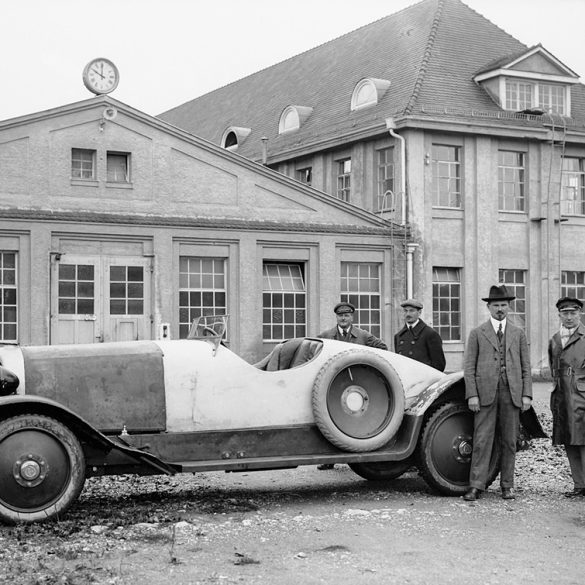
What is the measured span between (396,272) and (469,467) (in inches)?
699

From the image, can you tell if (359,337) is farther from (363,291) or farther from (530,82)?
(530,82)

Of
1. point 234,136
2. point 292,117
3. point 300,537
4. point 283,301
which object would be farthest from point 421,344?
point 234,136

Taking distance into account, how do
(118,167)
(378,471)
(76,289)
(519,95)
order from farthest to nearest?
(519,95) → (118,167) → (76,289) → (378,471)

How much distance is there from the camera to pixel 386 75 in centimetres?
3017

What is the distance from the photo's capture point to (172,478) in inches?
434

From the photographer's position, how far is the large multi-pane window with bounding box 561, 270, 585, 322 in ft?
98.5

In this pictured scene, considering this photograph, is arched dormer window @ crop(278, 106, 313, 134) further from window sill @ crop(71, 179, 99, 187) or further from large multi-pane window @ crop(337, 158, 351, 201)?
window sill @ crop(71, 179, 99, 187)

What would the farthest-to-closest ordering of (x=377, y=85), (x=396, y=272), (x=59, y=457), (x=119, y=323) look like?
(x=377, y=85) < (x=396, y=272) < (x=119, y=323) < (x=59, y=457)

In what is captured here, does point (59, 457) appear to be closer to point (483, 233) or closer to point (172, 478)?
point (172, 478)

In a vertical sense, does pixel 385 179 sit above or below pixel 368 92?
below

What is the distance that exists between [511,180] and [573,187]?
2.14m

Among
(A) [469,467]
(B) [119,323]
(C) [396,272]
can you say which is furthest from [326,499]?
(C) [396,272]

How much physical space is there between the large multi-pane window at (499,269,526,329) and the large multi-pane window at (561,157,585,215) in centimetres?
228

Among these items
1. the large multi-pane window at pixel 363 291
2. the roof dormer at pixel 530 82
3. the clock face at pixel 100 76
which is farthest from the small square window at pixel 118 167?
the roof dormer at pixel 530 82
